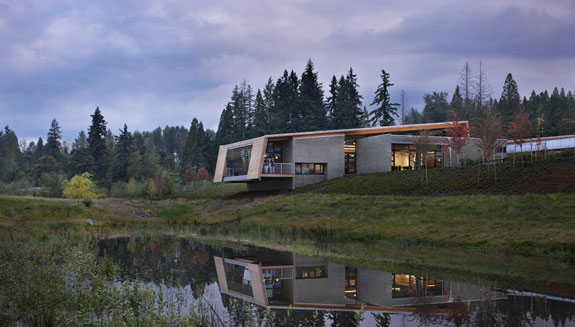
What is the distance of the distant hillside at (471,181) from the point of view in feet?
77.6

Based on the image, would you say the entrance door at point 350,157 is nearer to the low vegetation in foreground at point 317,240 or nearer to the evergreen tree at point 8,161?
the low vegetation in foreground at point 317,240

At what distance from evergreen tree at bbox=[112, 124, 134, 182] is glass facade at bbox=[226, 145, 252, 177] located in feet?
130

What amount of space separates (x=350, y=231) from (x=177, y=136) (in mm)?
134985

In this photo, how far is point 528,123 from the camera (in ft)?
102

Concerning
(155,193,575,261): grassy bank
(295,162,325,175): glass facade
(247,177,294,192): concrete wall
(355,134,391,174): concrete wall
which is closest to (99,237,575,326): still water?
(155,193,575,261): grassy bank

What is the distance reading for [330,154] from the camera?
43.9 metres

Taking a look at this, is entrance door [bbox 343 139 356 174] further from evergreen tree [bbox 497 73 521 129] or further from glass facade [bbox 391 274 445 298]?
evergreen tree [bbox 497 73 521 129]

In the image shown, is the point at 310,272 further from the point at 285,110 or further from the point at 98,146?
the point at 98,146

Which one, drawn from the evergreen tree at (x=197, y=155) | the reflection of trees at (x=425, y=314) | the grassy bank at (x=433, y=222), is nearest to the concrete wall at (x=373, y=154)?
the grassy bank at (x=433, y=222)

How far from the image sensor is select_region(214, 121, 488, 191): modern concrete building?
42.0 metres

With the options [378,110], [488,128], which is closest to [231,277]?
[488,128]

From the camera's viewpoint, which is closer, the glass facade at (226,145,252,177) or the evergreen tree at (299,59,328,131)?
the glass facade at (226,145,252,177)

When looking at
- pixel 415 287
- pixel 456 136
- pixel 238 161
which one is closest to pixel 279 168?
pixel 238 161

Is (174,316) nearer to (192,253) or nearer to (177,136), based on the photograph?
(192,253)
